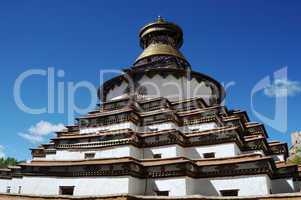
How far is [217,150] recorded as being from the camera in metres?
19.9

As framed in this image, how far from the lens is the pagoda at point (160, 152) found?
17766 millimetres

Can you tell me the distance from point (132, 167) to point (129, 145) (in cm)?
268

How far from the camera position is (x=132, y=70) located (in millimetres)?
29781

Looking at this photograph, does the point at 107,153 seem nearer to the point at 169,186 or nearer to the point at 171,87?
the point at 169,186

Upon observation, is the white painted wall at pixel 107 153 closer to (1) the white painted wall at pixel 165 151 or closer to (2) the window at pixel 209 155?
(1) the white painted wall at pixel 165 151

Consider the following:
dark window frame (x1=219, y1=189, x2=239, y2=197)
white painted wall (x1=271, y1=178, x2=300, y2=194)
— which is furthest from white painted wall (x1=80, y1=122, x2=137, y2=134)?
white painted wall (x1=271, y1=178, x2=300, y2=194)

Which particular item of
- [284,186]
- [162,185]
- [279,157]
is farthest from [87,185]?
[279,157]

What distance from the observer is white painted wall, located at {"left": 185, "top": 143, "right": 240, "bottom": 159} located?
19.4 meters

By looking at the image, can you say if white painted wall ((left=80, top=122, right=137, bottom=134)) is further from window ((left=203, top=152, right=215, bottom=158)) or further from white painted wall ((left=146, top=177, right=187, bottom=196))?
window ((left=203, top=152, right=215, bottom=158))

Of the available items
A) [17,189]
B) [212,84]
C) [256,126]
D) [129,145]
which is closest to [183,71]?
[212,84]

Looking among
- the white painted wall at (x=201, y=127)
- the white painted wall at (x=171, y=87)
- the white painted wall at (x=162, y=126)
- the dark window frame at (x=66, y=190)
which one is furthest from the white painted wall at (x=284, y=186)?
the dark window frame at (x=66, y=190)

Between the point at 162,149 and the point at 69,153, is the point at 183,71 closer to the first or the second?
the point at 162,149

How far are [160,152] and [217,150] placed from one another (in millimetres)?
3932

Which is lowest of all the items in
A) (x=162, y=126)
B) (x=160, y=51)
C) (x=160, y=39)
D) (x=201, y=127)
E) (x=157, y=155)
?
(x=157, y=155)
